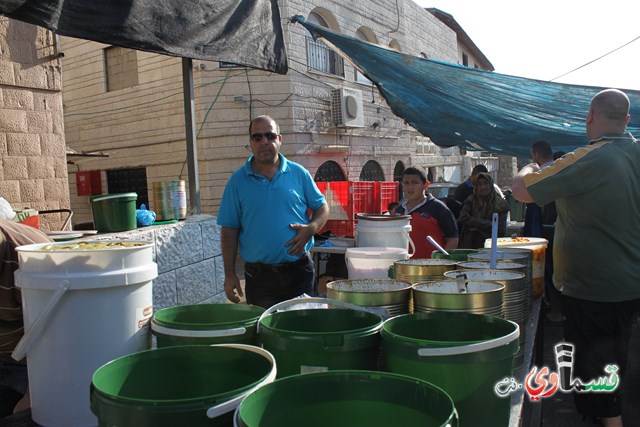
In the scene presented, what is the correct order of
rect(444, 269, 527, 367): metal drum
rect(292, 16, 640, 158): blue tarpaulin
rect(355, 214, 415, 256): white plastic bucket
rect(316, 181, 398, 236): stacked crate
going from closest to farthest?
1. rect(444, 269, 527, 367): metal drum
2. rect(355, 214, 415, 256): white plastic bucket
3. rect(292, 16, 640, 158): blue tarpaulin
4. rect(316, 181, 398, 236): stacked crate

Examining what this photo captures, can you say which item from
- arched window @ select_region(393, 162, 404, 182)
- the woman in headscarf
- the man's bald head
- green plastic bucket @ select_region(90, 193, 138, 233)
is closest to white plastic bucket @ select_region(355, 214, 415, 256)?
the man's bald head

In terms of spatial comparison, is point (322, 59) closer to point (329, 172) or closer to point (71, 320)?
point (329, 172)

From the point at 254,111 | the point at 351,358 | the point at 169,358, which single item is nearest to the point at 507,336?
the point at 351,358

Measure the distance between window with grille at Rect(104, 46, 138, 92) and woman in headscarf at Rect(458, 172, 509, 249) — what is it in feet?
34.8

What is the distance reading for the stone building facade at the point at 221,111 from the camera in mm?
12156

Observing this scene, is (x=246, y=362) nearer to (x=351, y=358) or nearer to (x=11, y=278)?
(x=351, y=358)

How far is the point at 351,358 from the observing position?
52.1 inches

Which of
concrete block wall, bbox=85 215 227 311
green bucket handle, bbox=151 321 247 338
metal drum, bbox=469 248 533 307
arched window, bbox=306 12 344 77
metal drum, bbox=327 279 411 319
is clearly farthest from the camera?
arched window, bbox=306 12 344 77

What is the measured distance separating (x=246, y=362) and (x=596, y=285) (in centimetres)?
249

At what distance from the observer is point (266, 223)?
3.43 metres

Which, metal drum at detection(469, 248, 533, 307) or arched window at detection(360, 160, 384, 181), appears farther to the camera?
arched window at detection(360, 160, 384, 181)

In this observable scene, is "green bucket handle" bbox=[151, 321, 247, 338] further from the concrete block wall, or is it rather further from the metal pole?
the metal pole

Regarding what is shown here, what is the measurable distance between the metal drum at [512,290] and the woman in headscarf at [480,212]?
13.9 ft

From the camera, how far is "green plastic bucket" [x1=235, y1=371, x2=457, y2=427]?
106cm
